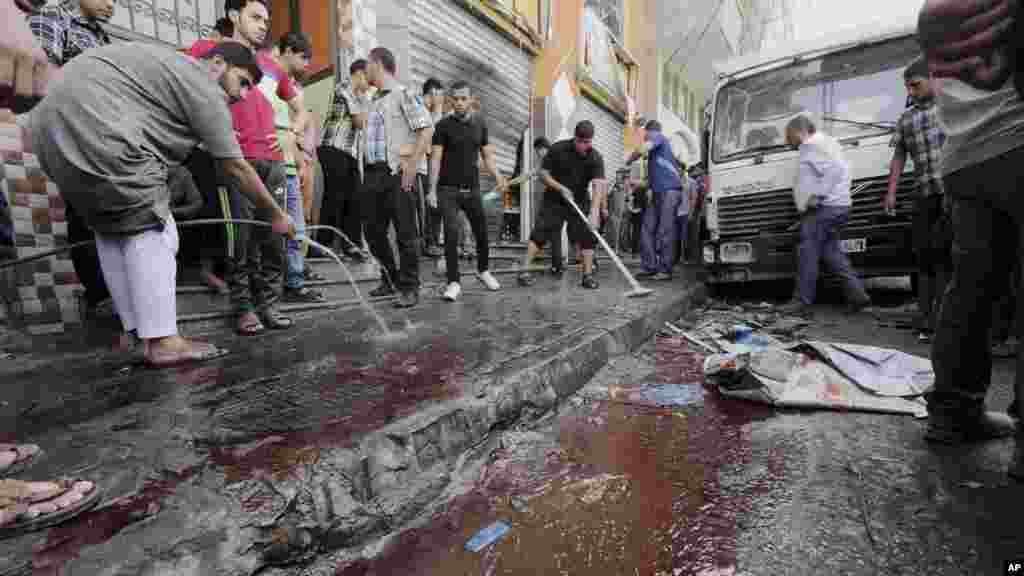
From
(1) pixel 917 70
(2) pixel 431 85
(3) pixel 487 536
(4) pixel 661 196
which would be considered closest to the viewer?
(3) pixel 487 536

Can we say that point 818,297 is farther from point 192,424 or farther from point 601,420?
point 192,424

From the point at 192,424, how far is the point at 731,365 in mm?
2074

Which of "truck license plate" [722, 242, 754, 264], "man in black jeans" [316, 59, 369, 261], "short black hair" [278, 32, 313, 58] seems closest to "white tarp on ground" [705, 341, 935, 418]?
"truck license plate" [722, 242, 754, 264]

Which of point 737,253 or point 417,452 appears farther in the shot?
Answer: point 737,253

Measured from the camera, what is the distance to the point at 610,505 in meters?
1.30

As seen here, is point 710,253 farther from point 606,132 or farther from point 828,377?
point 606,132

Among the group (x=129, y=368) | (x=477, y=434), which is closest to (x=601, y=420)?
(x=477, y=434)

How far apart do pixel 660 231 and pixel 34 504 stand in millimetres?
6076

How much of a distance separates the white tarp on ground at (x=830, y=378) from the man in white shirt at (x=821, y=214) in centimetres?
229

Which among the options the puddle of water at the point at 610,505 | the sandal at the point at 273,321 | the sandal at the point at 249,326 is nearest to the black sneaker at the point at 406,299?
the sandal at the point at 273,321

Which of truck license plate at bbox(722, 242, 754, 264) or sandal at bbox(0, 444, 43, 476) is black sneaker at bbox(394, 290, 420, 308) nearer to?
sandal at bbox(0, 444, 43, 476)

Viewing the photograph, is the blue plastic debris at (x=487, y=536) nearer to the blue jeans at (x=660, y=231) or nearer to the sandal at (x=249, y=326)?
the sandal at (x=249, y=326)

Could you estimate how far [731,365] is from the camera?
2.20 m

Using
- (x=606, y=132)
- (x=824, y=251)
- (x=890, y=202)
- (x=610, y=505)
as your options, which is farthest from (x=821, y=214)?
(x=606, y=132)
